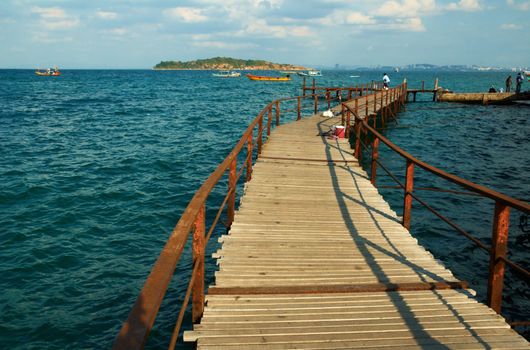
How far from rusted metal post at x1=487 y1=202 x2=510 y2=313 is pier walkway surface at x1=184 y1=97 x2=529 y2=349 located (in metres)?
0.16

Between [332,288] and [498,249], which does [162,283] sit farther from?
[498,249]

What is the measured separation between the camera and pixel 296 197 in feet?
26.2

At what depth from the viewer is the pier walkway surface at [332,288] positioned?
139 inches

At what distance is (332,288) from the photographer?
4.39 m

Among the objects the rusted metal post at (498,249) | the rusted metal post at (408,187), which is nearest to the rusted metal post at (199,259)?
the rusted metal post at (498,249)

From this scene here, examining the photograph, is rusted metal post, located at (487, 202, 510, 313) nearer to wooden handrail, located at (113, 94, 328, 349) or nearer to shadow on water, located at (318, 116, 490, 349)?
shadow on water, located at (318, 116, 490, 349)

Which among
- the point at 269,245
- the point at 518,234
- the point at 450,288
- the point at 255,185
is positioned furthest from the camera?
the point at 518,234

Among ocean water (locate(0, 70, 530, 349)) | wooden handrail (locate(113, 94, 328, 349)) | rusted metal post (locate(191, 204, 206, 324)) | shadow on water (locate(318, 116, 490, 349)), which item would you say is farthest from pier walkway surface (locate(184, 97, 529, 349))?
ocean water (locate(0, 70, 530, 349))

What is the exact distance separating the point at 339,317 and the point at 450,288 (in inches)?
60.0

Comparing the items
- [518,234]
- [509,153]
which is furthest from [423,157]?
[518,234]

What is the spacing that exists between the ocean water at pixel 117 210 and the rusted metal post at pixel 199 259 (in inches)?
101

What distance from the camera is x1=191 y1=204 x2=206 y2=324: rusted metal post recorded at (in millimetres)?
3557

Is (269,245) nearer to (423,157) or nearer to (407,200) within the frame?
(407,200)

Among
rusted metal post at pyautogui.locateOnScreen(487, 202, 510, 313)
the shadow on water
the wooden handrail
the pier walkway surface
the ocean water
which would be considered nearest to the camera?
the wooden handrail
